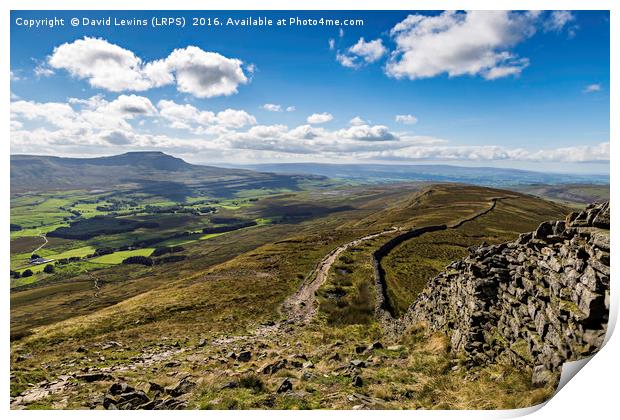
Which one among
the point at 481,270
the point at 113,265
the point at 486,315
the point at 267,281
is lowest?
the point at 113,265

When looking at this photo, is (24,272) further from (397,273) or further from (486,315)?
(486,315)

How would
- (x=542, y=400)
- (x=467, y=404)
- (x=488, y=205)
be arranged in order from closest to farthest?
(x=542, y=400) → (x=467, y=404) → (x=488, y=205)

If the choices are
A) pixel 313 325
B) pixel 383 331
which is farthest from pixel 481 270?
pixel 313 325

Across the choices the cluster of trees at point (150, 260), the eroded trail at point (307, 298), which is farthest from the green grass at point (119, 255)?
the eroded trail at point (307, 298)

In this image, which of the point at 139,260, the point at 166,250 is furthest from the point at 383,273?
the point at 166,250

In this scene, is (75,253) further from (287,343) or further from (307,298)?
(287,343)
